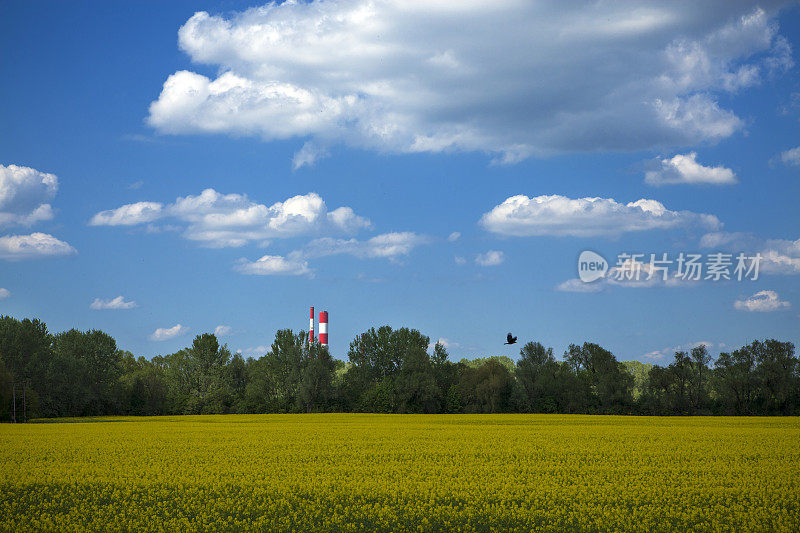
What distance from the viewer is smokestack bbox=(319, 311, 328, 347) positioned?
132 metres

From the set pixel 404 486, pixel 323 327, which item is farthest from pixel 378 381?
pixel 404 486

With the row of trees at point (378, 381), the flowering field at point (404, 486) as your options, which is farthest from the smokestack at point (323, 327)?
the flowering field at point (404, 486)

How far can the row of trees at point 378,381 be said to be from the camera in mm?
87000

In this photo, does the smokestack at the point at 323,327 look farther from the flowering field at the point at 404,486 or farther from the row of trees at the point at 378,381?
the flowering field at the point at 404,486

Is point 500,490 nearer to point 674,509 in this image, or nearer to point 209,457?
point 674,509

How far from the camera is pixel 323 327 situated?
132m

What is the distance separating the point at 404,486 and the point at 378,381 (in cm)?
8975

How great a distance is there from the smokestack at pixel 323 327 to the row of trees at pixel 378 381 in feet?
48.0

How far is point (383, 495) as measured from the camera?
21.2m

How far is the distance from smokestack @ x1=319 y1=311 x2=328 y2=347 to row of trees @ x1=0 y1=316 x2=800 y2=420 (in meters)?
14.6

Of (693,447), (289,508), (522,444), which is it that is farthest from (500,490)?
(693,447)

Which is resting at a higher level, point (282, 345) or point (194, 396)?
point (282, 345)

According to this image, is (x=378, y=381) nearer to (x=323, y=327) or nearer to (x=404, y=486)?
(x=323, y=327)

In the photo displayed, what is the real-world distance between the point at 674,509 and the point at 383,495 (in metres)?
9.34
